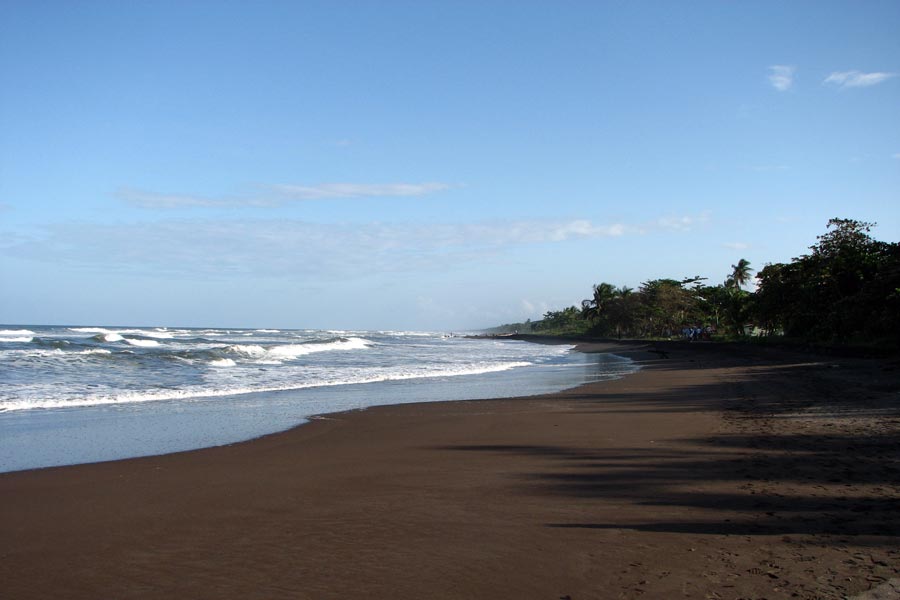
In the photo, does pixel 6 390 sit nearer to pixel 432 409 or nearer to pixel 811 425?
pixel 432 409

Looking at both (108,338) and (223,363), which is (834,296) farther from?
(108,338)

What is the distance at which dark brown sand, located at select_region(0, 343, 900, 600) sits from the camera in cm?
396

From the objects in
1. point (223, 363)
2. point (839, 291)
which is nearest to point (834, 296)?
point (839, 291)

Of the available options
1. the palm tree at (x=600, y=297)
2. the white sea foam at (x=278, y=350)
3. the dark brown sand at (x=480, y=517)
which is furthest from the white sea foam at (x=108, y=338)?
the palm tree at (x=600, y=297)

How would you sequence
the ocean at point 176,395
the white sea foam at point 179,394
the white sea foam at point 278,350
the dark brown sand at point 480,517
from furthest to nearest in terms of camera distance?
the white sea foam at point 278,350
the white sea foam at point 179,394
the ocean at point 176,395
the dark brown sand at point 480,517

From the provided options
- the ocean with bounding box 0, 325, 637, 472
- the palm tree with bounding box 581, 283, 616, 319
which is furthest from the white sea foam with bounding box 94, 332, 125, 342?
the palm tree with bounding box 581, 283, 616, 319

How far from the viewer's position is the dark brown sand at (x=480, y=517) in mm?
3955

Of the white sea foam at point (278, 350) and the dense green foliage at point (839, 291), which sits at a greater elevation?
the dense green foliage at point (839, 291)

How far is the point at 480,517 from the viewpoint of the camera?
535 centimetres

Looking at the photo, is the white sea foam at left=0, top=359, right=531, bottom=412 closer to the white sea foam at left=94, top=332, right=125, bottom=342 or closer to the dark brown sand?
the dark brown sand

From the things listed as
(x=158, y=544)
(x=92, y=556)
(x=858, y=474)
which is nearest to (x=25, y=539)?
(x=92, y=556)

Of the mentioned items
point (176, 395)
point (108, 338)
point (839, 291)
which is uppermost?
point (839, 291)

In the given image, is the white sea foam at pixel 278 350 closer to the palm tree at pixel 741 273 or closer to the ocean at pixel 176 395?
the ocean at pixel 176 395

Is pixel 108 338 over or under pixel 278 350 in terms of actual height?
over
